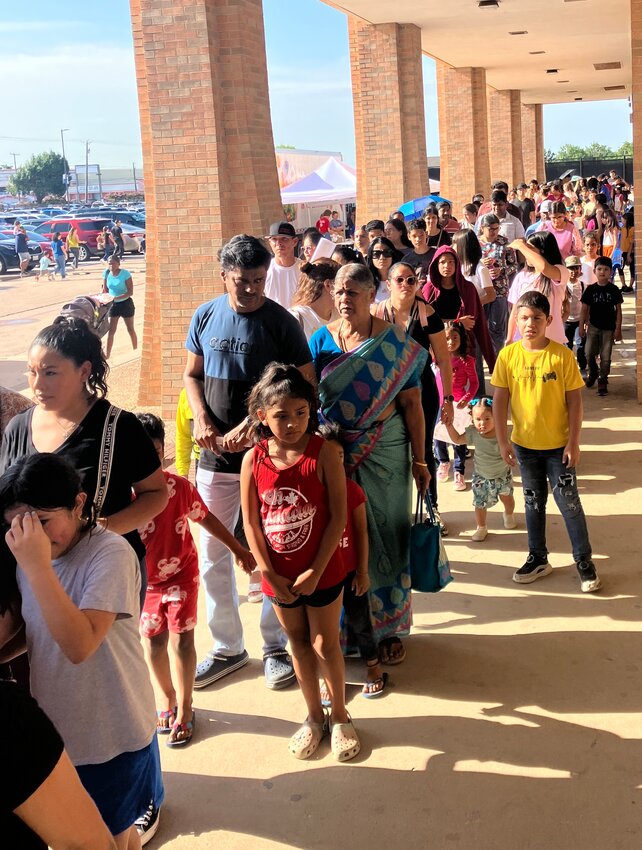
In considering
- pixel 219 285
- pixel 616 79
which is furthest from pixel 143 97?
pixel 616 79

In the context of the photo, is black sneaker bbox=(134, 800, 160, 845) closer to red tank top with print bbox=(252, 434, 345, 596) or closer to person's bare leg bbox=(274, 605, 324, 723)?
person's bare leg bbox=(274, 605, 324, 723)

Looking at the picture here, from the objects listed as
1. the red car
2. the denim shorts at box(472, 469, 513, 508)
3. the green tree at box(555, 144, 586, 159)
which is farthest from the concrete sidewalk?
the green tree at box(555, 144, 586, 159)

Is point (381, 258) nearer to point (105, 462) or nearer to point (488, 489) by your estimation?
point (488, 489)

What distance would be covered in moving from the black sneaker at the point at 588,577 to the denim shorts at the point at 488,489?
839 millimetres

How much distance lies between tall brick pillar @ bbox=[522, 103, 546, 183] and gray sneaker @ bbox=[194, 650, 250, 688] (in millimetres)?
29571

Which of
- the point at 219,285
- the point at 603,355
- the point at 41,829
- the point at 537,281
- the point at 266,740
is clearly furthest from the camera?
the point at 603,355

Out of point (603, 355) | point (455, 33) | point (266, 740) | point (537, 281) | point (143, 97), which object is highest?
point (455, 33)

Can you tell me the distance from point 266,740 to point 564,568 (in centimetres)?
212

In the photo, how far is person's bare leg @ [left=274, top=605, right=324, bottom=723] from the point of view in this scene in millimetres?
3404

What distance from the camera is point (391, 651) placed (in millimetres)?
4145

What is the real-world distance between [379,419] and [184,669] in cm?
129

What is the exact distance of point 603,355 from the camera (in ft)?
27.7

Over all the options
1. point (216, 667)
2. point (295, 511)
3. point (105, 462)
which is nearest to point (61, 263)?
point (216, 667)

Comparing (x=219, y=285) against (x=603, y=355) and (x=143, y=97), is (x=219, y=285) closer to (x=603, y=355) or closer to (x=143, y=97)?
(x=143, y=97)
